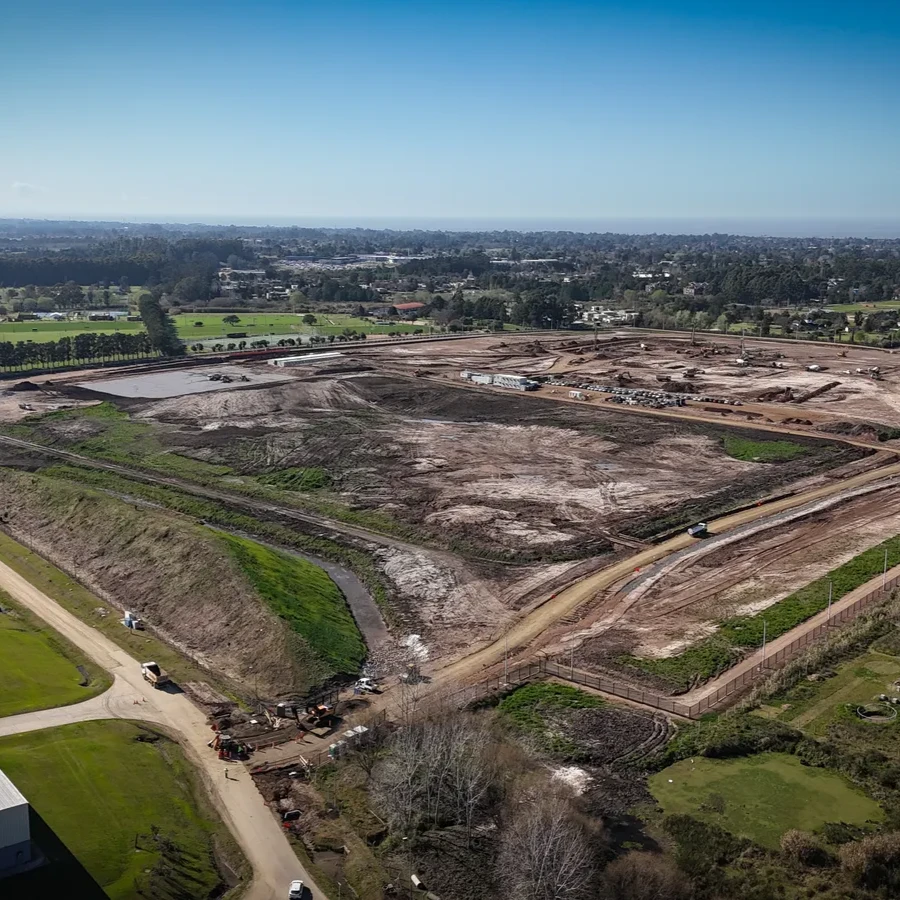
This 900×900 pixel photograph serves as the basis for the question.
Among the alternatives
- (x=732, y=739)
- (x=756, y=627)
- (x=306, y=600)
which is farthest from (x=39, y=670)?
(x=756, y=627)

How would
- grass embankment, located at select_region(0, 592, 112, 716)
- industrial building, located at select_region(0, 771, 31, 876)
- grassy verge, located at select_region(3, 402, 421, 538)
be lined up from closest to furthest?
industrial building, located at select_region(0, 771, 31, 876) < grass embankment, located at select_region(0, 592, 112, 716) < grassy verge, located at select_region(3, 402, 421, 538)

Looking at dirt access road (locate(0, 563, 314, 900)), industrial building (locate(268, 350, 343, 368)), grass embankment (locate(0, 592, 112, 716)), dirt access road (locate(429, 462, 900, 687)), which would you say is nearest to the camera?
dirt access road (locate(0, 563, 314, 900))

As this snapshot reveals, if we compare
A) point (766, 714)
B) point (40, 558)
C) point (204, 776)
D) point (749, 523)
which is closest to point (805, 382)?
point (749, 523)

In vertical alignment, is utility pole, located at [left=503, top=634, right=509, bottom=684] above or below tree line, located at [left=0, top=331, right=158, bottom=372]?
below

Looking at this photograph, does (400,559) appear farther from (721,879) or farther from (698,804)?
(721,879)

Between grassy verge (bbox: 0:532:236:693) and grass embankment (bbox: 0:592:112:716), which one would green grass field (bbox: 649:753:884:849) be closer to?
grassy verge (bbox: 0:532:236:693)

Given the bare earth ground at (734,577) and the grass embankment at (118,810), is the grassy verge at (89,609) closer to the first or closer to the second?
the grass embankment at (118,810)

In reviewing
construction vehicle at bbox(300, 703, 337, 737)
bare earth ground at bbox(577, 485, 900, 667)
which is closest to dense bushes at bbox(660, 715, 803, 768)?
bare earth ground at bbox(577, 485, 900, 667)
